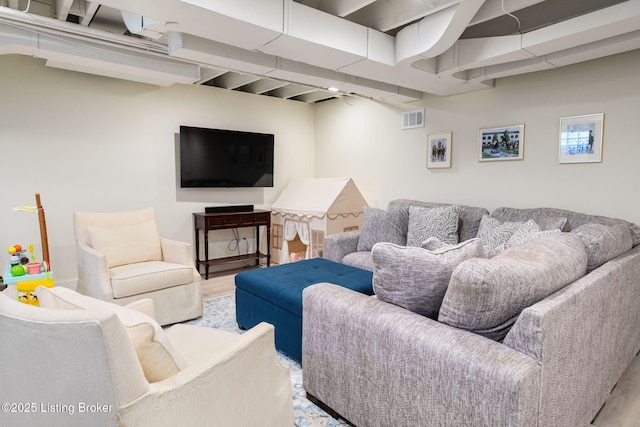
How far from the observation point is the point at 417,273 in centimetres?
161

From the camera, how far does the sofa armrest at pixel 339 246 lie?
12.6ft

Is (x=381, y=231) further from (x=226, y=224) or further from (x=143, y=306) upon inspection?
(x=143, y=306)

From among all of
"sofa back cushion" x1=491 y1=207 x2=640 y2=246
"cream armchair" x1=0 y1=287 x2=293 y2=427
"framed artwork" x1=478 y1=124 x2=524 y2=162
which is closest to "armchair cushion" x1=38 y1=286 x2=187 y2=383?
"cream armchair" x1=0 y1=287 x2=293 y2=427

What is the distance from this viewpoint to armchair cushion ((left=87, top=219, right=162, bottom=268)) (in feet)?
10.8

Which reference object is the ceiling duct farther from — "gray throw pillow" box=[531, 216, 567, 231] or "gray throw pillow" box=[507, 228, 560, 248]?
"gray throw pillow" box=[531, 216, 567, 231]

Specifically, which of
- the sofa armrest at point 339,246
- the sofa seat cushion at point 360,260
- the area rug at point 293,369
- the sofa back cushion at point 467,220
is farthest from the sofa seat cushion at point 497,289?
the sofa armrest at point 339,246

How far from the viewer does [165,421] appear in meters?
1.11

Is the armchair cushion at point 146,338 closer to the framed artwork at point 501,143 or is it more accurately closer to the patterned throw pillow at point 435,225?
the patterned throw pillow at point 435,225

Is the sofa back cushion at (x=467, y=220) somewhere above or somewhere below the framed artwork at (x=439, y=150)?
below

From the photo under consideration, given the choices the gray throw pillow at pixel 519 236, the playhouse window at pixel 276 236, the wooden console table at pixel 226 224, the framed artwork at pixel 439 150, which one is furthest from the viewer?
the playhouse window at pixel 276 236

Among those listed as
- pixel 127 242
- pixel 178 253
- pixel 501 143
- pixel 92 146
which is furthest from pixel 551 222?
pixel 92 146

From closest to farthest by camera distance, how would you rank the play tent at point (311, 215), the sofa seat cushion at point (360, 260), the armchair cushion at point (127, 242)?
1. the armchair cushion at point (127, 242)
2. the sofa seat cushion at point (360, 260)
3. the play tent at point (311, 215)

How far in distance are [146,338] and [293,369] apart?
4.80 ft

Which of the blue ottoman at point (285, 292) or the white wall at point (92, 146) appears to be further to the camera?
the white wall at point (92, 146)
